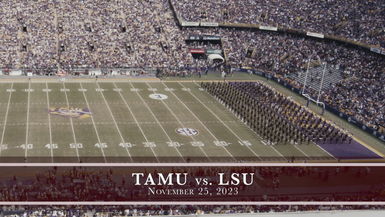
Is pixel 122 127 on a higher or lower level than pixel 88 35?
lower

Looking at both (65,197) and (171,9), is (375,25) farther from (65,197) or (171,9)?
(65,197)

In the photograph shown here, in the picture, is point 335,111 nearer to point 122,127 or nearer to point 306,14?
point 122,127

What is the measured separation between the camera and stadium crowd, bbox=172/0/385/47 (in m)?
47.0

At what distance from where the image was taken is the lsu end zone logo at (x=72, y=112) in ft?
105

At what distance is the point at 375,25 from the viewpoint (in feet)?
151

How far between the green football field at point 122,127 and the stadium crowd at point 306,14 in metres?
18.3

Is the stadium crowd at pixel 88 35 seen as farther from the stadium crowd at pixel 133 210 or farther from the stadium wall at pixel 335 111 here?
the stadium crowd at pixel 133 210

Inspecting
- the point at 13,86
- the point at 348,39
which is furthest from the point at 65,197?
the point at 348,39

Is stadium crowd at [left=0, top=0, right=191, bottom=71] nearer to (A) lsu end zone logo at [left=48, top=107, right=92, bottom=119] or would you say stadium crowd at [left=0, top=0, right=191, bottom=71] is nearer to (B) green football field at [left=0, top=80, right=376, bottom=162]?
(B) green football field at [left=0, top=80, right=376, bottom=162]

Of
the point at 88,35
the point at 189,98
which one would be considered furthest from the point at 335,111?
the point at 88,35

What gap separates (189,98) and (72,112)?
967 cm

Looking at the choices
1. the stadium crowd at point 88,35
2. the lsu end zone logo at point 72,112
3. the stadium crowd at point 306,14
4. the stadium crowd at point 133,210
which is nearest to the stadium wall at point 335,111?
the stadium crowd at point 88,35

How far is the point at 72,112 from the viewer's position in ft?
107

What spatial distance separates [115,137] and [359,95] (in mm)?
20781
